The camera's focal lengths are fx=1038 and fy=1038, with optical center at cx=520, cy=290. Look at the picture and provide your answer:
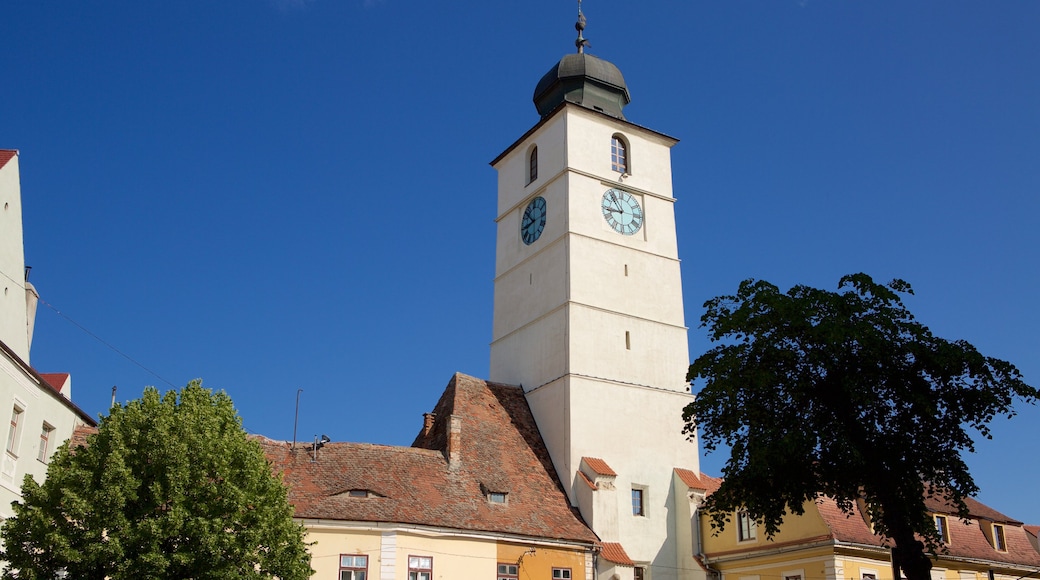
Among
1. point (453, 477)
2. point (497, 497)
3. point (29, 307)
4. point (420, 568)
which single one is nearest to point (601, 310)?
point (497, 497)

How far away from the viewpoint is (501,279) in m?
46.0

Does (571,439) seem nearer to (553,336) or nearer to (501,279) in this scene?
(553,336)

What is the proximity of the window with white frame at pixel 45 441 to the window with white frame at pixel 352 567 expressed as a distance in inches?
349

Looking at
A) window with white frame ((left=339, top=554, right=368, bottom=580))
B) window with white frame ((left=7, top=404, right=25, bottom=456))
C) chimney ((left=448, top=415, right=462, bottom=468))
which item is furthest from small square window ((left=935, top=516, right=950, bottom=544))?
window with white frame ((left=7, top=404, right=25, bottom=456))

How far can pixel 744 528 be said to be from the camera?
36.9 meters

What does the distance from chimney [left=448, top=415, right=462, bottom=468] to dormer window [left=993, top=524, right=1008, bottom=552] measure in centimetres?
2117

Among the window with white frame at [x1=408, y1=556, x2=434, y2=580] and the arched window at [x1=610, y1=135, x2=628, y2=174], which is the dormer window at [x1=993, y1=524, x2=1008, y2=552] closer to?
the arched window at [x1=610, y1=135, x2=628, y2=174]

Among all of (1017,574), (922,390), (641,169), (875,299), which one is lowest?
(1017,574)

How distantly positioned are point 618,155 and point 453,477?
57.4 feet

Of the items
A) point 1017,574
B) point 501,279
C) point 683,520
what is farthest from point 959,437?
point 501,279

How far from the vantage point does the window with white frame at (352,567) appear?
31203 mm

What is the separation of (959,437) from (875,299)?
408cm

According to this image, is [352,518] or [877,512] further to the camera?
[352,518]

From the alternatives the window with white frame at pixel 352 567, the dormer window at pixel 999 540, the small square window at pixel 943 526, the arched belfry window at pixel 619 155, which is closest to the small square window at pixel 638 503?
the small square window at pixel 943 526
